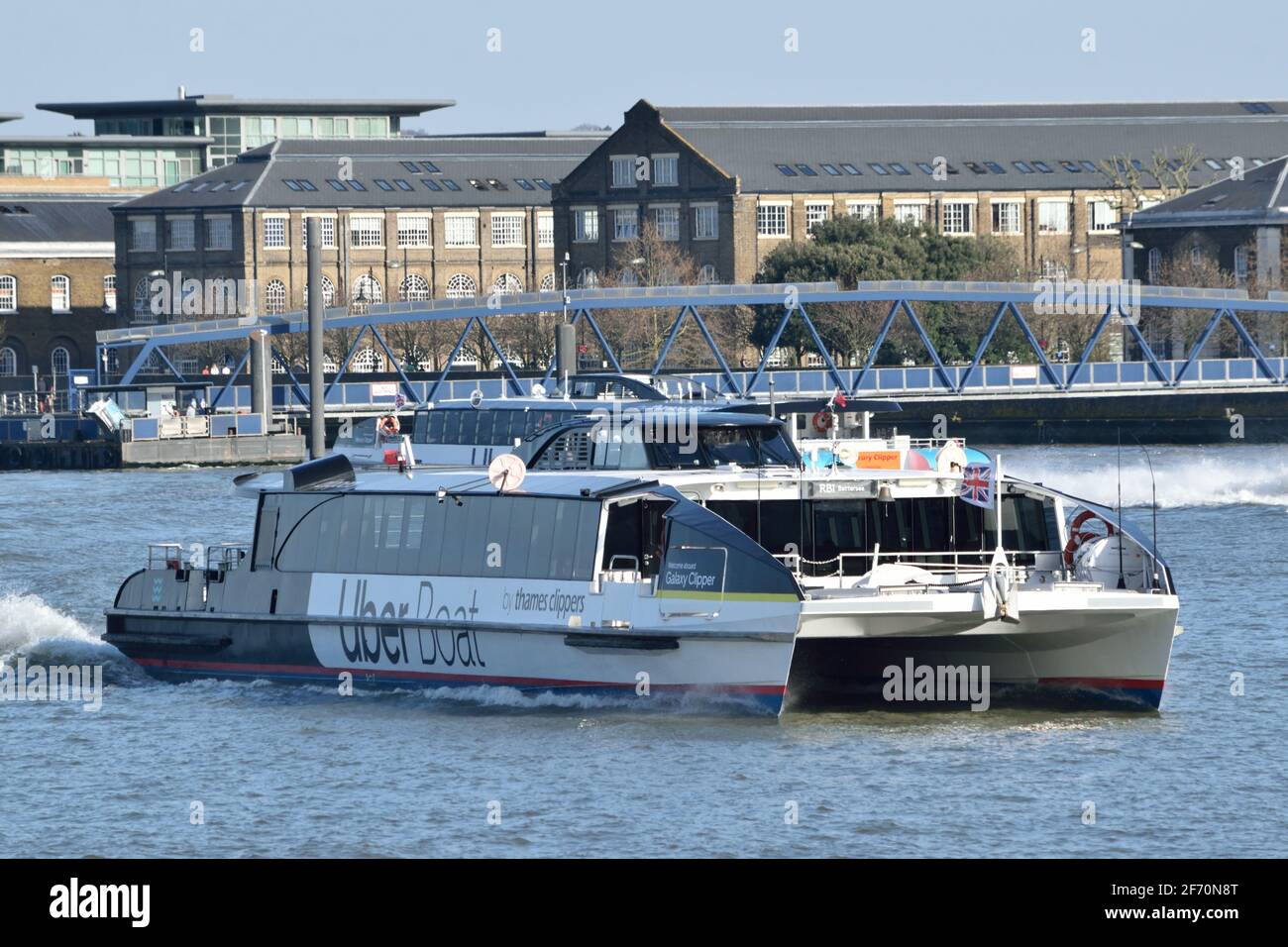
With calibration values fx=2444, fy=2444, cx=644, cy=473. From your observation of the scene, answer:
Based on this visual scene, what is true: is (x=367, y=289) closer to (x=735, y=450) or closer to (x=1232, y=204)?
(x=1232, y=204)

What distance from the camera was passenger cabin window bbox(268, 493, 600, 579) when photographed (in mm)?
28641

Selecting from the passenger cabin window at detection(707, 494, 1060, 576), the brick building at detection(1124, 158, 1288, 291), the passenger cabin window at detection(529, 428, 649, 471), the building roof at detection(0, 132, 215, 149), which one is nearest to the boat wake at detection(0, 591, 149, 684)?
the passenger cabin window at detection(529, 428, 649, 471)

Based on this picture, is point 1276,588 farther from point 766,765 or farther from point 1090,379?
point 1090,379

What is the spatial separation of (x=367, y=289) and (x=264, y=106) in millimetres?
34464

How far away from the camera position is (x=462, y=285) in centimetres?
13175

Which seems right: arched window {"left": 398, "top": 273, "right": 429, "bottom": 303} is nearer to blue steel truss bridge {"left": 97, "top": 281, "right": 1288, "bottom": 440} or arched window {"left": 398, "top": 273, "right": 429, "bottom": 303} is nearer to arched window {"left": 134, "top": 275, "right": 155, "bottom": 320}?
arched window {"left": 134, "top": 275, "right": 155, "bottom": 320}

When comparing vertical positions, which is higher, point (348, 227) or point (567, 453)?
point (348, 227)

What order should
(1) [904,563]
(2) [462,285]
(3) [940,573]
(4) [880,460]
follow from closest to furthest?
(3) [940,573]
(1) [904,563]
(4) [880,460]
(2) [462,285]

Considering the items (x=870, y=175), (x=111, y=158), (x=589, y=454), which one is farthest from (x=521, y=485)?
(x=111, y=158)

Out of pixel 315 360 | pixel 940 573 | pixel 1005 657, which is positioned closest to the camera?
pixel 1005 657

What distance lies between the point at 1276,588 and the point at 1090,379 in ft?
165

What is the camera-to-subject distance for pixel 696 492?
97.3 ft

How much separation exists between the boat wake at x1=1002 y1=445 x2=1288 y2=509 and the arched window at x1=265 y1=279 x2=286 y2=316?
58821 mm

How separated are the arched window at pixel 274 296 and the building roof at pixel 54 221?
10.2m
